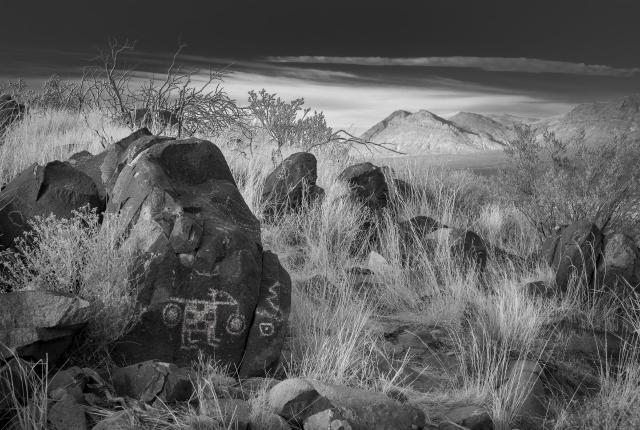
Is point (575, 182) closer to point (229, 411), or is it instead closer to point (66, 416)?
point (229, 411)

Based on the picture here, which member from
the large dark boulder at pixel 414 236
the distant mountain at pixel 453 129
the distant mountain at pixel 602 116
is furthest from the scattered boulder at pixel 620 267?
the distant mountain at pixel 453 129

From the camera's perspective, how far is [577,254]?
825 centimetres

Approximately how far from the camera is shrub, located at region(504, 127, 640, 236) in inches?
415

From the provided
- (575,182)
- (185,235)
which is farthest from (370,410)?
(575,182)

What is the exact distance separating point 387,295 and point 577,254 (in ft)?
7.94

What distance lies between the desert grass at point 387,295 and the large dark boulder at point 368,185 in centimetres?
20

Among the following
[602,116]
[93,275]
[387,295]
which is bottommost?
[602,116]

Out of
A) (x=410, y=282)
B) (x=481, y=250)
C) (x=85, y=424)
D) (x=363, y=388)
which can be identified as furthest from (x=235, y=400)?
(x=481, y=250)

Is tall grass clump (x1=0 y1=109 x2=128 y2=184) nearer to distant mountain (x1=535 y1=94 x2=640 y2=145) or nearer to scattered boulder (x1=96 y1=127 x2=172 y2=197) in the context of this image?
scattered boulder (x1=96 y1=127 x2=172 y2=197)

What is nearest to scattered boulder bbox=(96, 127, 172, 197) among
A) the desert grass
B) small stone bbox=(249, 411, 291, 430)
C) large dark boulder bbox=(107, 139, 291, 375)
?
the desert grass

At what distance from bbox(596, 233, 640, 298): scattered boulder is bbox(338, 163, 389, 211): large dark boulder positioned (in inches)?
147

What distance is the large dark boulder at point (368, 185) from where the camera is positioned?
430 inches

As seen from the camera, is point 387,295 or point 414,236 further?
point 414,236

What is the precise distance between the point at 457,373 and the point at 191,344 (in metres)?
2.17
